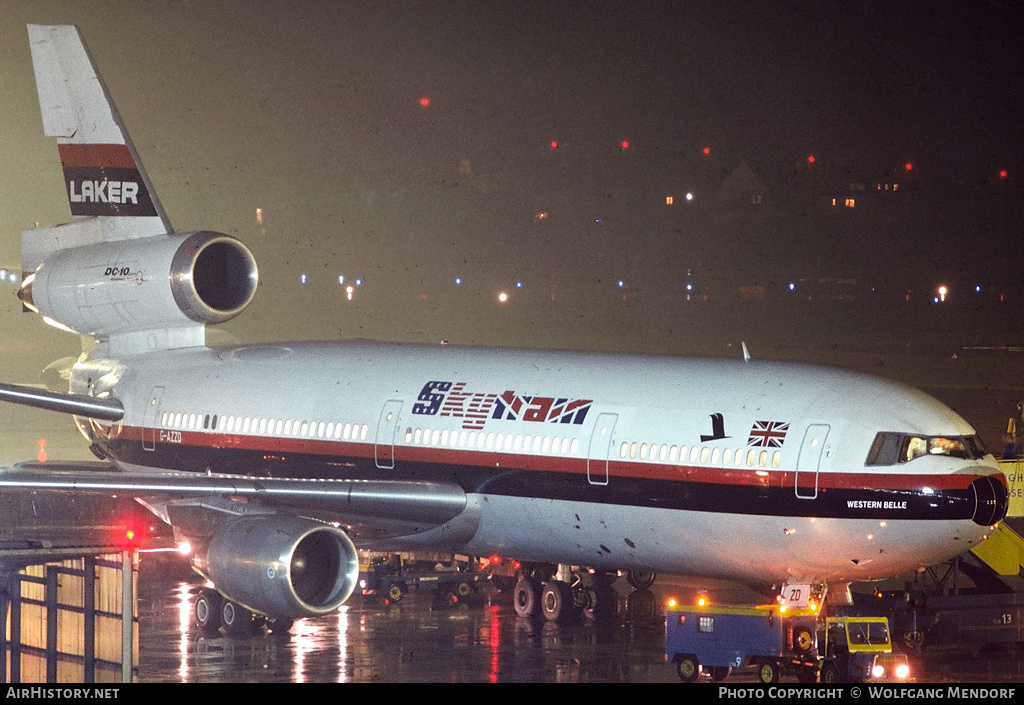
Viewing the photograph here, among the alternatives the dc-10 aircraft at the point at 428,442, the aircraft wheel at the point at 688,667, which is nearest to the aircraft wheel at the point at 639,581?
the dc-10 aircraft at the point at 428,442

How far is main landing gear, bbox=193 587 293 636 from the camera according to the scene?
24297 millimetres

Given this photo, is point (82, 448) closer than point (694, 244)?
Yes

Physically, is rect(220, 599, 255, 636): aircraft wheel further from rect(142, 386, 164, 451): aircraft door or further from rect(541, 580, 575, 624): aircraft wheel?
rect(541, 580, 575, 624): aircraft wheel

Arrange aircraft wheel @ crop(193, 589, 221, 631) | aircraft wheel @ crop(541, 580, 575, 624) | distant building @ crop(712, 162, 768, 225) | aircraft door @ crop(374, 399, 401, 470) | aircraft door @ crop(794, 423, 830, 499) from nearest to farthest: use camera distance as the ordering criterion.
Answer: aircraft door @ crop(794, 423, 830, 499) → aircraft door @ crop(374, 399, 401, 470) → aircraft wheel @ crop(193, 589, 221, 631) → aircraft wheel @ crop(541, 580, 575, 624) → distant building @ crop(712, 162, 768, 225)

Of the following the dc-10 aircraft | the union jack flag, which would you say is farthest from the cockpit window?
the union jack flag

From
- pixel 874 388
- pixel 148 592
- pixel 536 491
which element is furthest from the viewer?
pixel 148 592

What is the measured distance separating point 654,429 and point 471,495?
3354 millimetres

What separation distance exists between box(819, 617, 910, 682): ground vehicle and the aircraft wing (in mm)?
5890

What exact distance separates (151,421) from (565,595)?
8.10 meters

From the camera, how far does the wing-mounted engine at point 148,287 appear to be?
27.2 metres
